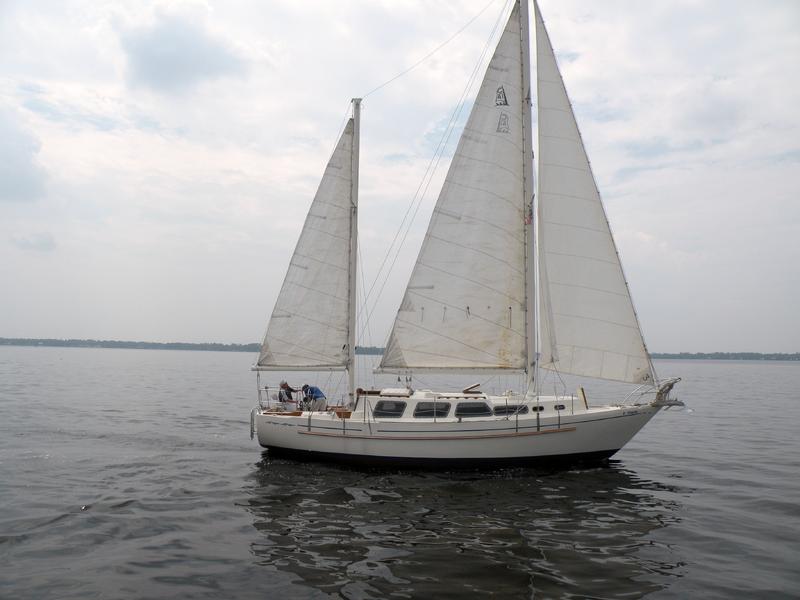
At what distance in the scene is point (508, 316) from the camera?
20.0 metres

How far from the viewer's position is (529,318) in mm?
19828

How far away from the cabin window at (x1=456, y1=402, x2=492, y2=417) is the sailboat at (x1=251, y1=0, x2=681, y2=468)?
0.13ft

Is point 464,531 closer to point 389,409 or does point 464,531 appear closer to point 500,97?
point 389,409

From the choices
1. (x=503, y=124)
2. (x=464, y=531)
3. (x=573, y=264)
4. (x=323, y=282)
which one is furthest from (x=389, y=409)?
(x=503, y=124)

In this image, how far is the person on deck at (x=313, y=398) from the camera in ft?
71.4

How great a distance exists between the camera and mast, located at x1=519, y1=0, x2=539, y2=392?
19875 mm

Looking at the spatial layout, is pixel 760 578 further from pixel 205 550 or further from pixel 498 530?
pixel 205 550

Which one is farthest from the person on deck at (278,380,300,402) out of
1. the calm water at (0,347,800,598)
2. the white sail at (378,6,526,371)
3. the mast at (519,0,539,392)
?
the mast at (519,0,539,392)

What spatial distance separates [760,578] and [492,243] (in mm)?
12379

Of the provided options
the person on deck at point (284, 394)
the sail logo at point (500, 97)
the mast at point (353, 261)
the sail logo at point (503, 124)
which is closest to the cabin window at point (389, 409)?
the mast at point (353, 261)

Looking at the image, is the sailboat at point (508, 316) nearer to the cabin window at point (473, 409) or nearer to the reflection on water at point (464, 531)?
the cabin window at point (473, 409)

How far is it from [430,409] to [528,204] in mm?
8094

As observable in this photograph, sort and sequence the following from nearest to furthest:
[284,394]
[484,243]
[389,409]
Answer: [389,409]
[484,243]
[284,394]

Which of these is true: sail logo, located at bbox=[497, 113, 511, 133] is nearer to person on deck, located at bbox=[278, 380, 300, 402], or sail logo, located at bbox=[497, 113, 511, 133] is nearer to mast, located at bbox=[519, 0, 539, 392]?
mast, located at bbox=[519, 0, 539, 392]
